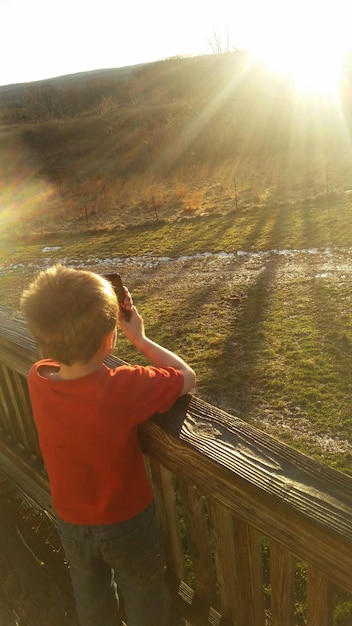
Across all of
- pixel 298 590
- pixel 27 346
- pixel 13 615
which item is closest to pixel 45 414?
pixel 27 346

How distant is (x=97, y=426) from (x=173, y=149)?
94.7ft

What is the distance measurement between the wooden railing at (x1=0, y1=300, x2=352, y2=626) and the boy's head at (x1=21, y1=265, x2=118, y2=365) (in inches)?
12.4

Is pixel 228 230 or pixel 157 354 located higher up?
pixel 157 354

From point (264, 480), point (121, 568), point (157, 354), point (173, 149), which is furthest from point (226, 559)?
point (173, 149)

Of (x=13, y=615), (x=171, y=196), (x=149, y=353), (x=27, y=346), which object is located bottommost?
(x=171, y=196)

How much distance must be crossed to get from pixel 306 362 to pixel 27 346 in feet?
13.5

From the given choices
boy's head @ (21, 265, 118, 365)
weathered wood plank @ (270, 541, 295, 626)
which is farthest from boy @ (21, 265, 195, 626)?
weathered wood plank @ (270, 541, 295, 626)

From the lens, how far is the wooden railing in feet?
3.23

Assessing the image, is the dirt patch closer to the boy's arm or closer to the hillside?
the boy's arm

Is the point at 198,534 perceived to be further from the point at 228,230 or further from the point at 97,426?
the point at 228,230

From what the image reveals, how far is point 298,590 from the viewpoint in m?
2.90

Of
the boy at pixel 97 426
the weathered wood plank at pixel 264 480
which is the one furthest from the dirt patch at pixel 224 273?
the weathered wood plank at pixel 264 480

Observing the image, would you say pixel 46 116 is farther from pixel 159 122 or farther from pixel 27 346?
pixel 27 346

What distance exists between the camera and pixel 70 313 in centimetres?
123
